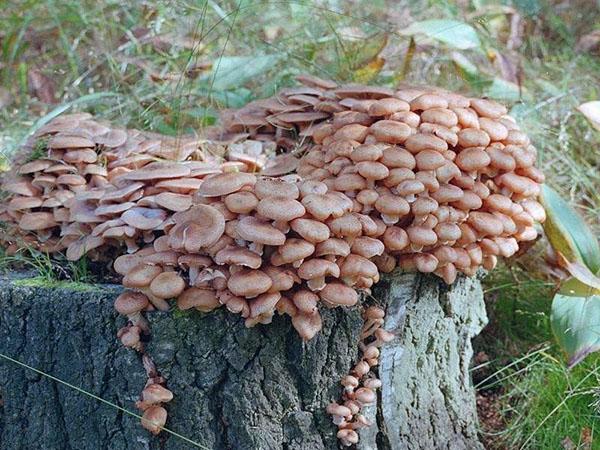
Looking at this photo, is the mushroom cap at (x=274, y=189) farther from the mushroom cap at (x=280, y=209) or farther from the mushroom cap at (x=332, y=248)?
the mushroom cap at (x=332, y=248)

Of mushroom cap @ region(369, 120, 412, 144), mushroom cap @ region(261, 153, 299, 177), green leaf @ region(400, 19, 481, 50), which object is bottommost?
mushroom cap @ region(261, 153, 299, 177)

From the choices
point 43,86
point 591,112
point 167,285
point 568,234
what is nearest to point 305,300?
point 167,285

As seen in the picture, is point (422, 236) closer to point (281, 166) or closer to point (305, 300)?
point (305, 300)

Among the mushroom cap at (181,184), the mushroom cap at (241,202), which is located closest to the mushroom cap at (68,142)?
the mushroom cap at (181,184)

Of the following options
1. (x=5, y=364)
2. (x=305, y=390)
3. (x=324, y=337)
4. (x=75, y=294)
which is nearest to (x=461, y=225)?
(x=324, y=337)

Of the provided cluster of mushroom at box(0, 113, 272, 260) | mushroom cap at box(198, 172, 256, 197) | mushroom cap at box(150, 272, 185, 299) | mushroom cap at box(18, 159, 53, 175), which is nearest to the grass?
cluster of mushroom at box(0, 113, 272, 260)

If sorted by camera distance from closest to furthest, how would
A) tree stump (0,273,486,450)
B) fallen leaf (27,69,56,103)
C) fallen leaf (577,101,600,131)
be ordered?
tree stump (0,273,486,450) < fallen leaf (577,101,600,131) < fallen leaf (27,69,56,103)

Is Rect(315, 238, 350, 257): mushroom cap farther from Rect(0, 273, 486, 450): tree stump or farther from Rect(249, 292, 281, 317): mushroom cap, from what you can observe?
Rect(0, 273, 486, 450): tree stump
